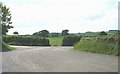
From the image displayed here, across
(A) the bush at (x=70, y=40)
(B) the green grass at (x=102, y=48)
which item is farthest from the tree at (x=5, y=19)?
(B) the green grass at (x=102, y=48)

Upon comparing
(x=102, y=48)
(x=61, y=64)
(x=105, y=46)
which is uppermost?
(x=105, y=46)

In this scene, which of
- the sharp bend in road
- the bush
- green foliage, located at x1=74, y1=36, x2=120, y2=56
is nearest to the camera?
the sharp bend in road

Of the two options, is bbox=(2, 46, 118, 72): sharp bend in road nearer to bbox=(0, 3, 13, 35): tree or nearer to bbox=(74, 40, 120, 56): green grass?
bbox=(74, 40, 120, 56): green grass

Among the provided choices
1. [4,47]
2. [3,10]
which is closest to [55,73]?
[4,47]

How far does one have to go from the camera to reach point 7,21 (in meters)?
56.4

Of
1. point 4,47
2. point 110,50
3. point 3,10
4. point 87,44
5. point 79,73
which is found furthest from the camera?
point 3,10

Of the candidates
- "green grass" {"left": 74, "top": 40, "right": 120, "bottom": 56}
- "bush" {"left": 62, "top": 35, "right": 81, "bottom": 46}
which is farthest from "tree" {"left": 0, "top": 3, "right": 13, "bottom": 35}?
"green grass" {"left": 74, "top": 40, "right": 120, "bottom": 56}

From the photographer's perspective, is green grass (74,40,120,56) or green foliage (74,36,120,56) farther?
green foliage (74,36,120,56)

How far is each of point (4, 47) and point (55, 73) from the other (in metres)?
24.4

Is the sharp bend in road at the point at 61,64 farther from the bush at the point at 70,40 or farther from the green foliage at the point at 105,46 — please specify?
the bush at the point at 70,40

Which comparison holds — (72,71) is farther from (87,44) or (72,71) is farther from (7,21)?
(7,21)

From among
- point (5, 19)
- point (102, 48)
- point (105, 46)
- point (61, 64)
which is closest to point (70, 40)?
point (5, 19)

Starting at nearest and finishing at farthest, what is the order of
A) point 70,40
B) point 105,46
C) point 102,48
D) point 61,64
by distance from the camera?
point 61,64, point 105,46, point 102,48, point 70,40

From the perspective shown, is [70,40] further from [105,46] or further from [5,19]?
[105,46]
